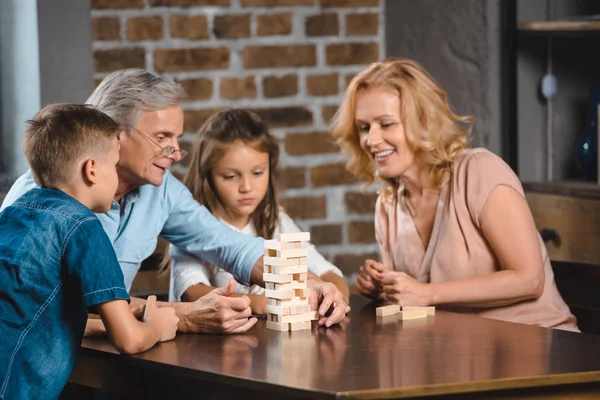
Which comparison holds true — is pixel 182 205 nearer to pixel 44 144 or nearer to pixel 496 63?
pixel 44 144

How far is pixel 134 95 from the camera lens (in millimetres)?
2572

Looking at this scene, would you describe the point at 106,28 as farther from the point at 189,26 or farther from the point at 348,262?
the point at 348,262

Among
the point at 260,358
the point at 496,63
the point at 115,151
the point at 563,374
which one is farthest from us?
the point at 496,63

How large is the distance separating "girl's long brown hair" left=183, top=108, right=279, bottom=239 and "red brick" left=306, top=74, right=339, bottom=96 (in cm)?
78

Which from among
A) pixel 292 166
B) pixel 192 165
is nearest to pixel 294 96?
pixel 292 166

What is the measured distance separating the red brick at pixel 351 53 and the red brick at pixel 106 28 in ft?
2.56

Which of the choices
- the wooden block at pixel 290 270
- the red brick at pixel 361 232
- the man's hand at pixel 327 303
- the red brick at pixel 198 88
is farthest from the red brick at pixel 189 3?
the wooden block at pixel 290 270

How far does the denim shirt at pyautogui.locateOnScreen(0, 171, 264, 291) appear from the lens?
8.77ft

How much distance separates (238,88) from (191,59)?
0.20 m

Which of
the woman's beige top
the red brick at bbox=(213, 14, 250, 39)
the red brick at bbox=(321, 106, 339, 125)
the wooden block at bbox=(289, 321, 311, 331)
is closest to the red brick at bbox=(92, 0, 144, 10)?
the red brick at bbox=(213, 14, 250, 39)

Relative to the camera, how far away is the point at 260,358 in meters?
2.03

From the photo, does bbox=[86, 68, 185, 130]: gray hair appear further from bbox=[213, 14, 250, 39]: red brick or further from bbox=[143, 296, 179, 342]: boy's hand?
bbox=[213, 14, 250, 39]: red brick

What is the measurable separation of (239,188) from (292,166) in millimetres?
875

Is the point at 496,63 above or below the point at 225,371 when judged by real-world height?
above
